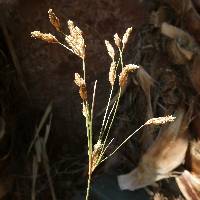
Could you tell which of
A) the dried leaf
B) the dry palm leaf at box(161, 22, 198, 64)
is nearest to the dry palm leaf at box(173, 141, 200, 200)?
the dried leaf

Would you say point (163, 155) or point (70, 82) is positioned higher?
point (70, 82)

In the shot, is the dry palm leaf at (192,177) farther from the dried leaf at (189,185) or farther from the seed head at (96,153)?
the seed head at (96,153)

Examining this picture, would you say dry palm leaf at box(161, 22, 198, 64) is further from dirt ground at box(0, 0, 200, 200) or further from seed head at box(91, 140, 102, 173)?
seed head at box(91, 140, 102, 173)

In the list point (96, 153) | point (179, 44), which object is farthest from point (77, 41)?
point (179, 44)

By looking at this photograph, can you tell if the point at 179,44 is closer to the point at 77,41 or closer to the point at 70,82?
the point at 70,82

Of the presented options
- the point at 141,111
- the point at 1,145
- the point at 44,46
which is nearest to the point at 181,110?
the point at 141,111

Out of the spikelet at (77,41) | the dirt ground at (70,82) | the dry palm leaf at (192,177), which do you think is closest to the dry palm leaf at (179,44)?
the dirt ground at (70,82)

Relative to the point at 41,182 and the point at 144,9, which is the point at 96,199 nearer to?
the point at 41,182
